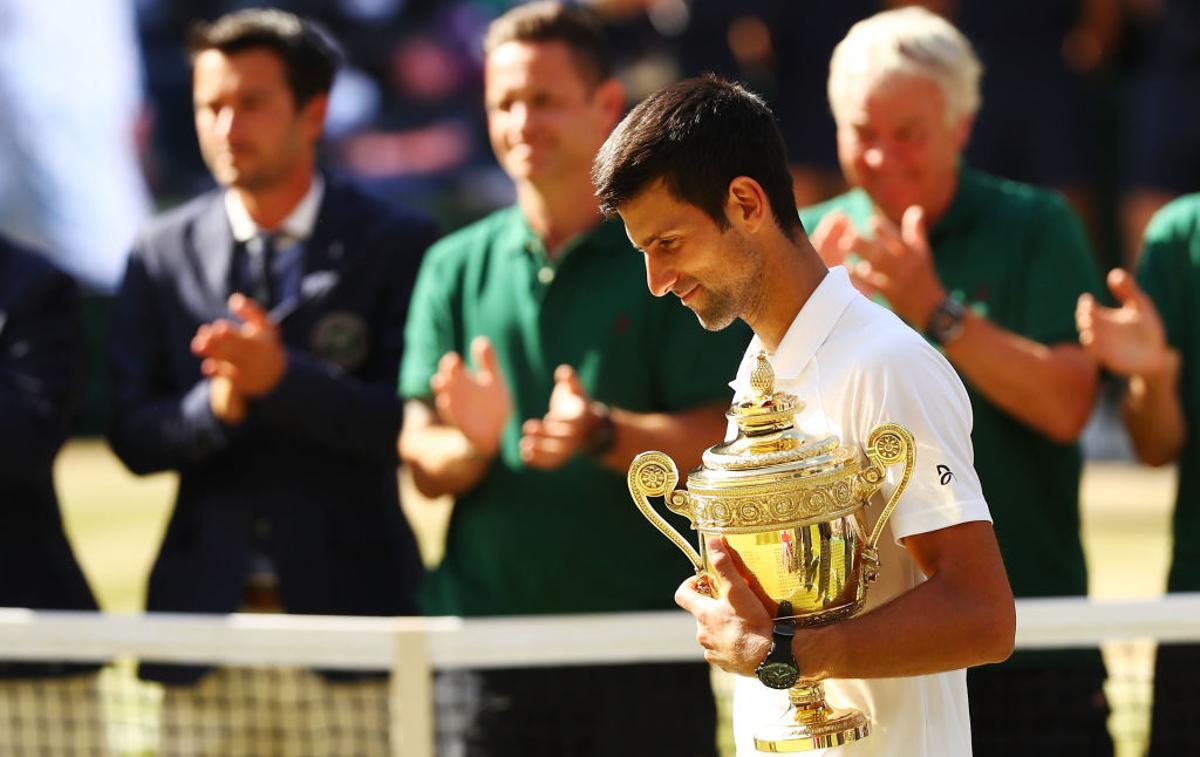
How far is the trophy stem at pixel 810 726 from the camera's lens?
8.74 feet

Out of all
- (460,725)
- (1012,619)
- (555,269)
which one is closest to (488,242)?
(555,269)

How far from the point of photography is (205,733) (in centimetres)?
481

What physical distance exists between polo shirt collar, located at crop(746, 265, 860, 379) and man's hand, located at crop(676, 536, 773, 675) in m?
0.29

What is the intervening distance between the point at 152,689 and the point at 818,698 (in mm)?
2903

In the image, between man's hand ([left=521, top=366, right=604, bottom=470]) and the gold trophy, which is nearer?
the gold trophy

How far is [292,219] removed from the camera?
504 centimetres

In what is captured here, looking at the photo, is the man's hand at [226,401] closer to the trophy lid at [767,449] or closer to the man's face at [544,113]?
the man's face at [544,113]

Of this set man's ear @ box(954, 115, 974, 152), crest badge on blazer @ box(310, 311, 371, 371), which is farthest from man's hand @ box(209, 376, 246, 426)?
man's ear @ box(954, 115, 974, 152)

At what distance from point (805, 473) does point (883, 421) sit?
0.14 m

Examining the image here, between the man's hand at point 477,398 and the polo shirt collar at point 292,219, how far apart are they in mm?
977

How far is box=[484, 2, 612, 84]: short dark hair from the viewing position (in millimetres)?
4738

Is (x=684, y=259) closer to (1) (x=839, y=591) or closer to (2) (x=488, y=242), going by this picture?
(1) (x=839, y=591)

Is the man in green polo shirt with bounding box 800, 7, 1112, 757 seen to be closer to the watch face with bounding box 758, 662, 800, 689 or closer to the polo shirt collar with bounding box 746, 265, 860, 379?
the polo shirt collar with bounding box 746, 265, 860, 379

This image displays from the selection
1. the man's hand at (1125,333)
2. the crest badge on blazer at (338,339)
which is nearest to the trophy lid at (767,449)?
the man's hand at (1125,333)
